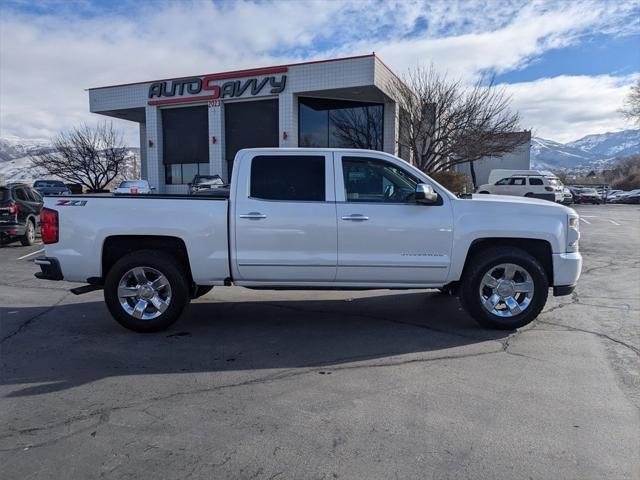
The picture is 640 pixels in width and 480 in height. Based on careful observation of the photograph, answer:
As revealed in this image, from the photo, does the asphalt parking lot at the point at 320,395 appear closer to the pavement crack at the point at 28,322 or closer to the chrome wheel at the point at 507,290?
the pavement crack at the point at 28,322

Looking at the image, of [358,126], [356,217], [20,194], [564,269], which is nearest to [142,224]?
[356,217]

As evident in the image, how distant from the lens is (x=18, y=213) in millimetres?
13242

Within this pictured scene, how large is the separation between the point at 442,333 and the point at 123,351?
3372 mm

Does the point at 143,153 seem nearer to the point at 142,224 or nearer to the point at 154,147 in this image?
the point at 154,147

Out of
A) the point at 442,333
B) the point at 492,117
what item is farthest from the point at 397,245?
the point at 492,117

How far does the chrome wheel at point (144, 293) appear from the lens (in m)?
5.41

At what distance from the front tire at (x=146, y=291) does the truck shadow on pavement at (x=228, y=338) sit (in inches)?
7.0

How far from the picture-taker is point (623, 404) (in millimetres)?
3715

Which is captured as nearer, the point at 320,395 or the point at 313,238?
the point at 320,395

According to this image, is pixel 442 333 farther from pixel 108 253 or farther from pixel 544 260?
pixel 108 253

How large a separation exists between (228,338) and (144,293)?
1081 mm

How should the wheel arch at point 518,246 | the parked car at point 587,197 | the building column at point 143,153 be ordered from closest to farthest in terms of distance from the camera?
the wheel arch at point 518,246
the building column at point 143,153
the parked car at point 587,197

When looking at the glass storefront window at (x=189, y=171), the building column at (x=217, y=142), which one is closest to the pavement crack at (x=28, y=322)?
the building column at (x=217, y=142)

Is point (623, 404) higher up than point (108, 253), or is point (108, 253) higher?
point (108, 253)
